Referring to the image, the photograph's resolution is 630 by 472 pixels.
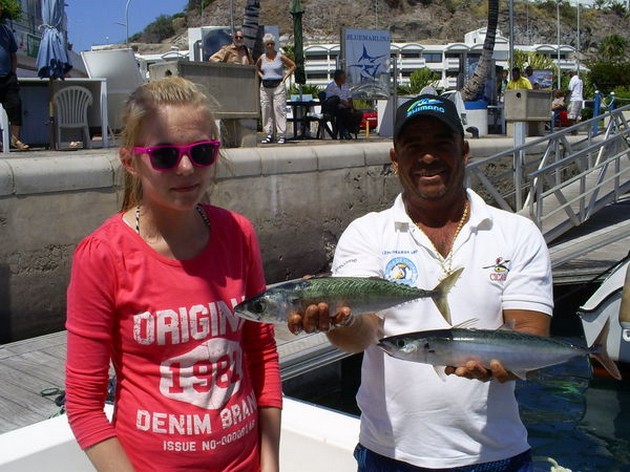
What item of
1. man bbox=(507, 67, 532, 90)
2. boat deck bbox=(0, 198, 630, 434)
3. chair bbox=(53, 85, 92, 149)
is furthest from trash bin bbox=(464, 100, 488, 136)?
chair bbox=(53, 85, 92, 149)

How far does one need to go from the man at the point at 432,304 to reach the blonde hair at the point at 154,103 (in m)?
0.66

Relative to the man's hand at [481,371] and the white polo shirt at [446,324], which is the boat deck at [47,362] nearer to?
the white polo shirt at [446,324]

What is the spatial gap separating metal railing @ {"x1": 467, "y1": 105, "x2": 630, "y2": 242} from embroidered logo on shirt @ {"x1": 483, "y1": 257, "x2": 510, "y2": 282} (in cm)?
862

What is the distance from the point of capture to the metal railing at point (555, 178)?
11.5 metres

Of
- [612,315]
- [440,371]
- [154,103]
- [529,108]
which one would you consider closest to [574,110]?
[529,108]

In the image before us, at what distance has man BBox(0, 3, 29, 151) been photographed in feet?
35.2

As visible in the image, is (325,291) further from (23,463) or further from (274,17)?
(274,17)

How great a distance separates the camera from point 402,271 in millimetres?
2510

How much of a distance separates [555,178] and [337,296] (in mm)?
13146

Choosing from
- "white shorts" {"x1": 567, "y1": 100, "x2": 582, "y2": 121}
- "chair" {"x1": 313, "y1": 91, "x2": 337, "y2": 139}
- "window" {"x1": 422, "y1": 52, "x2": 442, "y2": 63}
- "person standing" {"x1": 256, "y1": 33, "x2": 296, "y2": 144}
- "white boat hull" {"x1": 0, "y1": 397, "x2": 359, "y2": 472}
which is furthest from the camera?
"window" {"x1": 422, "y1": 52, "x2": 442, "y2": 63}

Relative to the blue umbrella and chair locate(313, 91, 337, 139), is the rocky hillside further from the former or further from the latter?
the blue umbrella

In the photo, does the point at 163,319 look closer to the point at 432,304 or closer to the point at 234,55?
the point at 432,304

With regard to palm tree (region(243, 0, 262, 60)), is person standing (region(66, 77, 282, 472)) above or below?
below

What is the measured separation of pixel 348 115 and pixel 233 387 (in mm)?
14520
